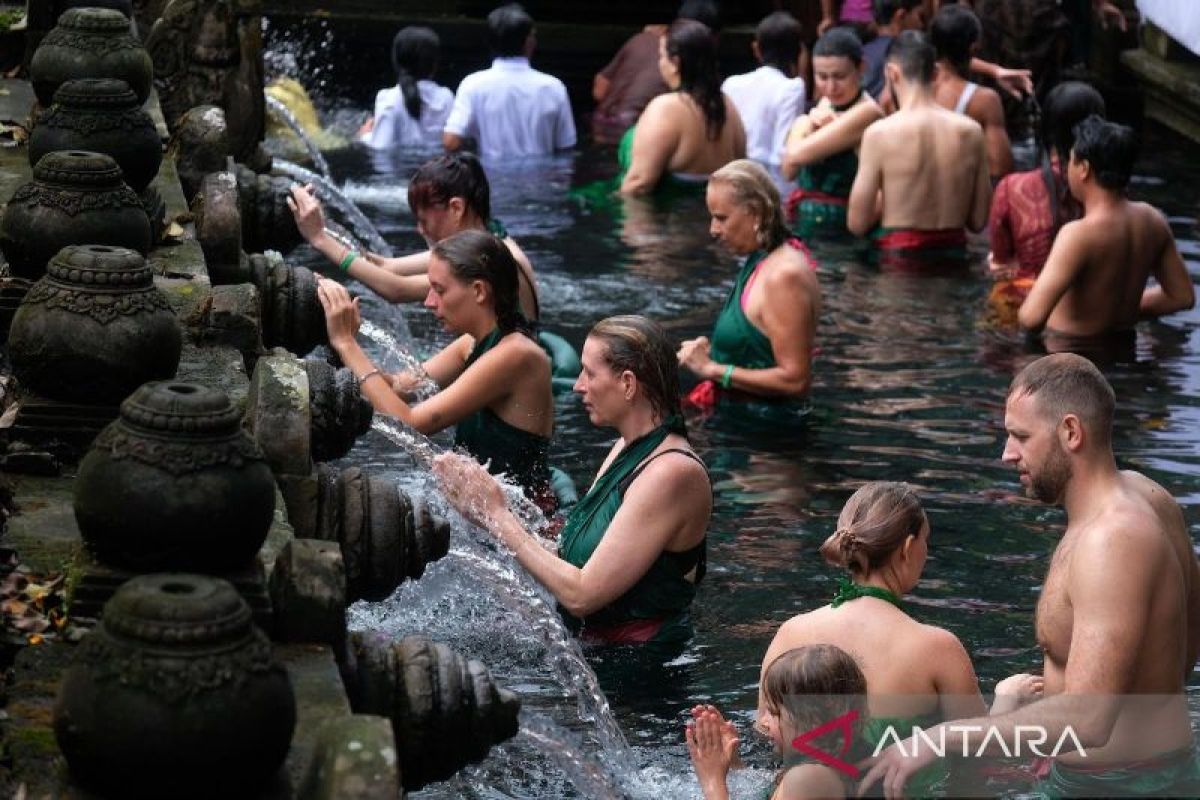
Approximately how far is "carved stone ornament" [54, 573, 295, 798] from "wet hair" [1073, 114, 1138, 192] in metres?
6.39

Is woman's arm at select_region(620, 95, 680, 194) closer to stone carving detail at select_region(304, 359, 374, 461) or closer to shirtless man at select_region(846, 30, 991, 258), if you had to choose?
shirtless man at select_region(846, 30, 991, 258)

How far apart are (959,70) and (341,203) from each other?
4060 millimetres

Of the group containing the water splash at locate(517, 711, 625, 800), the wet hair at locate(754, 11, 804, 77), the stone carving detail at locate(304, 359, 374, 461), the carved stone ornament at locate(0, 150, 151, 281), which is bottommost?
the water splash at locate(517, 711, 625, 800)

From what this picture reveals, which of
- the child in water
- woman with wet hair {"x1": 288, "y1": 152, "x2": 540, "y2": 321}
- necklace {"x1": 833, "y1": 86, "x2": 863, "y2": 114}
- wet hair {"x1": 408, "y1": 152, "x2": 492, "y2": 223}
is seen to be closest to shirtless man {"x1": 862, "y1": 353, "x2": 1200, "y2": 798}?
the child in water

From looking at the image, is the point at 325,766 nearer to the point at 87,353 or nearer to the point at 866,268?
the point at 87,353

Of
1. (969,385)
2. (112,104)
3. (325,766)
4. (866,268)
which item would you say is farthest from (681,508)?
(866,268)

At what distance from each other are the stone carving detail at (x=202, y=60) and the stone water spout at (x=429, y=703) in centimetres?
551

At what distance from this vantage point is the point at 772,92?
14.5m

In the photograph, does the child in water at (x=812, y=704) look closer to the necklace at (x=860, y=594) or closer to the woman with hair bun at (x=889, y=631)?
the woman with hair bun at (x=889, y=631)

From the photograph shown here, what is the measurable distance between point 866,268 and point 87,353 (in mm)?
7573

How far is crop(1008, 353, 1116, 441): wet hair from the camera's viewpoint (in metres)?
4.76

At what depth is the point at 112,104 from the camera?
627 centimetres

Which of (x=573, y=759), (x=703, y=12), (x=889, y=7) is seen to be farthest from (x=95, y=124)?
(x=703, y=12)

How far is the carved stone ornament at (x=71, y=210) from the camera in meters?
5.46
